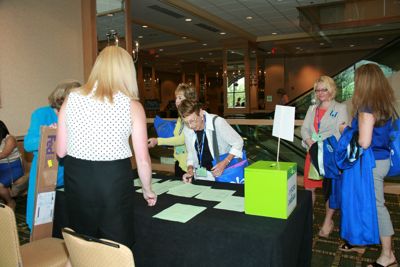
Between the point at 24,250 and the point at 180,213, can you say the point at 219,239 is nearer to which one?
the point at 180,213

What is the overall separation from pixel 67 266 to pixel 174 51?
13.4 metres

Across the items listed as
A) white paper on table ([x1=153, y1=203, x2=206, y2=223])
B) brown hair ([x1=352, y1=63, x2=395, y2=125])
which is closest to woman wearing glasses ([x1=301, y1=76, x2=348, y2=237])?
brown hair ([x1=352, y1=63, x2=395, y2=125])

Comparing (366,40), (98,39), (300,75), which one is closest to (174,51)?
(300,75)

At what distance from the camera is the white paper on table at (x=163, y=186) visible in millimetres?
2229

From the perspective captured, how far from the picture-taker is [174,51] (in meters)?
14.5

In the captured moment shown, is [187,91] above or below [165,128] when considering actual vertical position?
above

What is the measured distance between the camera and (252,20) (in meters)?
9.29

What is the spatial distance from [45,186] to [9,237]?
845mm

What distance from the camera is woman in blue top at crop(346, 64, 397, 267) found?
2322 millimetres

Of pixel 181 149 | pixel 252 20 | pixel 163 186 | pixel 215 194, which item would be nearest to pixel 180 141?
pixel 181 149

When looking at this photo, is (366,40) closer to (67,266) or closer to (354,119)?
(354,119)

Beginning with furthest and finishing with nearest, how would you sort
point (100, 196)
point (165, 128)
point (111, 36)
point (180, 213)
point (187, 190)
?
point (111, 36)
point (165, 128)
point (187, 190)
point (180, 213)
point (100, 196)

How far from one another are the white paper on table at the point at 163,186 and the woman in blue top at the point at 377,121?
52.6 inches

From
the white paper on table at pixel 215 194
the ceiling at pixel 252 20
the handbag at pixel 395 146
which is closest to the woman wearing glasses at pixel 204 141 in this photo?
the white paper on table at pixel 215 194
